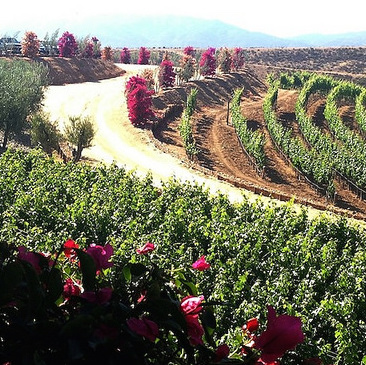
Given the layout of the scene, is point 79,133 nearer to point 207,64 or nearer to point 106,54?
point 207,64

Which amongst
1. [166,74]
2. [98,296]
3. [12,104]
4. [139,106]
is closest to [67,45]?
[166,74]

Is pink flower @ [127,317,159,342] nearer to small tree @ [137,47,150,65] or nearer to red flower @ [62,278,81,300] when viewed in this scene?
red flower @ [62,278,81,300]

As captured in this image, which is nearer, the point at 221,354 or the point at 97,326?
the point at 97,326

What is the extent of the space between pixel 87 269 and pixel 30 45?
68639 millimetres

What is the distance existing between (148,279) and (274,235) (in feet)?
37.3

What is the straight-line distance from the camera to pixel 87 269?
2.21 meters

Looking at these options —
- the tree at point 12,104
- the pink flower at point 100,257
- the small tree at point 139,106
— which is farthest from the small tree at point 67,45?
the pink flower at point 100,257

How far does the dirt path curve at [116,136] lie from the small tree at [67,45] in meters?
9.75

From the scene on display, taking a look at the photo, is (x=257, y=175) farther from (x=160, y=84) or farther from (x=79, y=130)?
(x=160, y=84)

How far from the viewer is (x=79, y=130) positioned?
31109 millimetres

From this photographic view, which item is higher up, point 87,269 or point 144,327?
point 87,269

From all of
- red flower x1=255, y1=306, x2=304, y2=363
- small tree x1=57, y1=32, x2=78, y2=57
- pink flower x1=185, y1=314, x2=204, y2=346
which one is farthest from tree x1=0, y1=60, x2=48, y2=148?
small tree x1=57, y1=32, x2=78, y2=57

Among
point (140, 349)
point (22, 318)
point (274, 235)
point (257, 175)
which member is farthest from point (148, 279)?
point (257, 175)

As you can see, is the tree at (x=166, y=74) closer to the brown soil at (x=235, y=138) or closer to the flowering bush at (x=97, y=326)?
the brown soil at (x=235, y=138)
